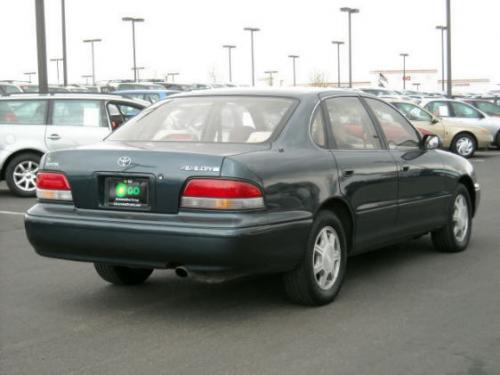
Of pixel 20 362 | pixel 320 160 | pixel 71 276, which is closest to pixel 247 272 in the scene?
→ pixel 320 160

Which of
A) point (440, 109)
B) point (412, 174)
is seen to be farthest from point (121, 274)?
point (440, 109)

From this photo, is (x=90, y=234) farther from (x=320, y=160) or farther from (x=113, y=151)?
(x=320, y=160)

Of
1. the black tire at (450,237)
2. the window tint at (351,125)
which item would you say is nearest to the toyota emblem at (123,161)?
the window tint at (351,125)

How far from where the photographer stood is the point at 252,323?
548 cm

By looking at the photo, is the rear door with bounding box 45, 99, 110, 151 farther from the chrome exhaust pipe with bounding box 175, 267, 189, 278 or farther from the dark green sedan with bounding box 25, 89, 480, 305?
the chrome exhaust pipe with bounding box 175, 267, 189, 278

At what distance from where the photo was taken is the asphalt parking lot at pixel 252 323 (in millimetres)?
4605

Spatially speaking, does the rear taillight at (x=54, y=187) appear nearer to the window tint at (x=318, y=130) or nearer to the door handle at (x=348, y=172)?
the window tint at (x=318, y=130)

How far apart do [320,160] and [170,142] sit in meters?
1.03

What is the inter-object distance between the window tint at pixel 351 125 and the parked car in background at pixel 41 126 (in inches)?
291

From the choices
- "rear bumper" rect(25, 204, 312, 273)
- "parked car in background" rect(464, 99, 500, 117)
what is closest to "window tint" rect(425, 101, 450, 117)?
"parked car in background" rect(464, 99, 500, 117)

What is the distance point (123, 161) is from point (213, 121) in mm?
946

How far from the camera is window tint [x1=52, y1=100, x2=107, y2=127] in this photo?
13.8 m

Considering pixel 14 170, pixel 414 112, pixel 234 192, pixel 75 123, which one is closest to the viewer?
pixel 234 192

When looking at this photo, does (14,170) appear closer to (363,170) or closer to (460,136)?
(363,170)
